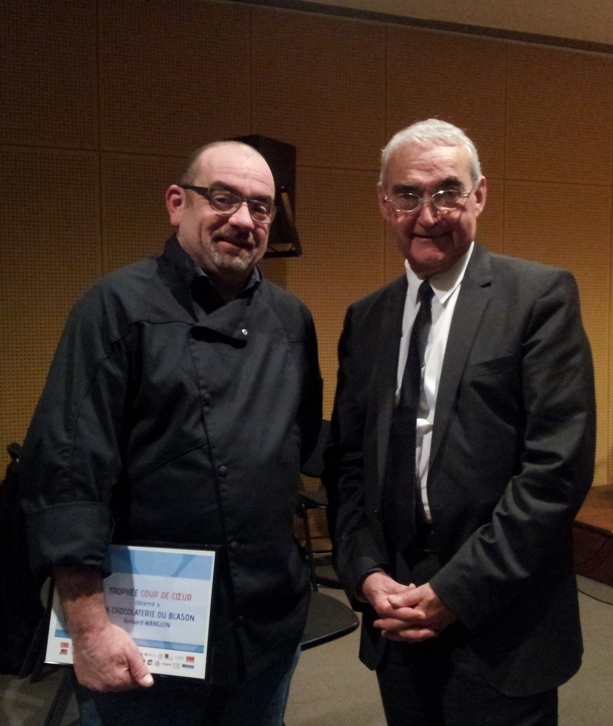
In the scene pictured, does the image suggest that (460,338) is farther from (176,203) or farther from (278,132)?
(278,132)

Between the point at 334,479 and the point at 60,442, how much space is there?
0.65 meters

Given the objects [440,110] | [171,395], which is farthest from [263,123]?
[171,395]

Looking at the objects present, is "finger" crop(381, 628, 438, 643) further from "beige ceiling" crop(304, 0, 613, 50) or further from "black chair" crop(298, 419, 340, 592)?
"beige ceiling" crop(304, 0, 613, 50)

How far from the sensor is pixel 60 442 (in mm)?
1263

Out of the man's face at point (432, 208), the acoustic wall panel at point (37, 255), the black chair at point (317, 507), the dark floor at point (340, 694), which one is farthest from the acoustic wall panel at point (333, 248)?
the man's face at point (432, 208)

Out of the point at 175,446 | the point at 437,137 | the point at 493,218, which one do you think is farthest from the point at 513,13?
the point at 175,446

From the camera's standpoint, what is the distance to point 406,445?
4.58ft

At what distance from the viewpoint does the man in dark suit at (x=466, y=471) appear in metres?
1.27

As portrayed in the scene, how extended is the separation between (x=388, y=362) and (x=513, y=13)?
342 cm

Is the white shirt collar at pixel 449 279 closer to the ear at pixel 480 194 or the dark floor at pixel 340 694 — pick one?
the ear at pixel 480 194

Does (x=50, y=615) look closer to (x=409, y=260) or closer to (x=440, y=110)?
(x=409, y=260)

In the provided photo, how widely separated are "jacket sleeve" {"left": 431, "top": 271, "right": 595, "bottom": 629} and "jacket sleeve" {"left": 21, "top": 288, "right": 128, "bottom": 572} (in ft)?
2.15

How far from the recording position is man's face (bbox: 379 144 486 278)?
140 centimetres

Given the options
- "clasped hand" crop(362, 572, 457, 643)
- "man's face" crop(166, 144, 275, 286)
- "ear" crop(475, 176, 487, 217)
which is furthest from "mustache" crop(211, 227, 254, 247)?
"clasped hand" crop(362, 572, 457, 643)
